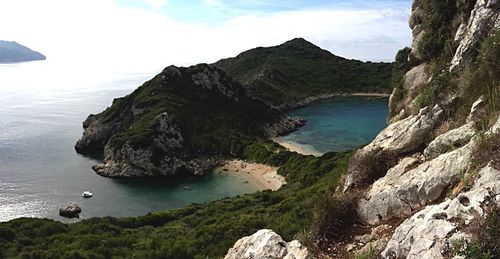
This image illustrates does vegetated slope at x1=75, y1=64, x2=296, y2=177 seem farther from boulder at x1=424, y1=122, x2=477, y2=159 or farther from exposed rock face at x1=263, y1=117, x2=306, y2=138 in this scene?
boulder at x1=424, y1=122, x2=477, y2=159

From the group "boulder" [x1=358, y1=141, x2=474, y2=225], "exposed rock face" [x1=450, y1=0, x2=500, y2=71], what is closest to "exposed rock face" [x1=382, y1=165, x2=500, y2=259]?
"boulder" [x1=358, y1=141, x2=474, y2=225]

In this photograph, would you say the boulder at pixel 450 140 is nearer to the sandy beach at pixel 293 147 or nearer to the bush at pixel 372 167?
the bush at pixel 372 167

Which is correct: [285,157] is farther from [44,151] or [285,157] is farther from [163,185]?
[44,151]

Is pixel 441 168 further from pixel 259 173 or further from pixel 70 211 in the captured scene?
pixel 259 173

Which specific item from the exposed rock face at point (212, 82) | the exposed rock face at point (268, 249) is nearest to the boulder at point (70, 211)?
the exposed rock face at point (268, 249)

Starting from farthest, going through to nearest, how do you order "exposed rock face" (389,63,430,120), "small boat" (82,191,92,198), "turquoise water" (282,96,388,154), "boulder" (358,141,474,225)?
"turquoise water" (282,96,388,154), "small boat" (82,191,92,198), "exposed rock face" (389,63,430,120), "boulder" (358,141,474,225)

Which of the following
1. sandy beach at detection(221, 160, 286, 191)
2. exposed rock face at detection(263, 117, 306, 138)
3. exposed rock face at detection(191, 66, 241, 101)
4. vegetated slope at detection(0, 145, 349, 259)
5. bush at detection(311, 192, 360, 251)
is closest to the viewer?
bush at detection(311, 192, 360, 251)
